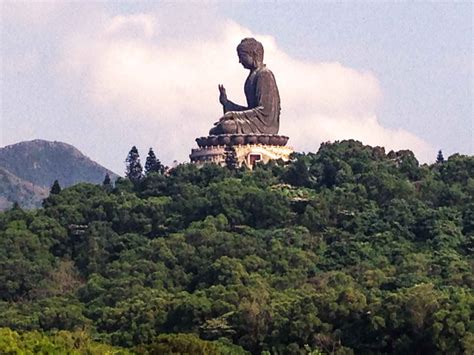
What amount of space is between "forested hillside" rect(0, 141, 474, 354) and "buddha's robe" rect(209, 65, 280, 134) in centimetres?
232

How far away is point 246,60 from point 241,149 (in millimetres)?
3471

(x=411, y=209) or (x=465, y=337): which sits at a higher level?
(x=411, y=209)

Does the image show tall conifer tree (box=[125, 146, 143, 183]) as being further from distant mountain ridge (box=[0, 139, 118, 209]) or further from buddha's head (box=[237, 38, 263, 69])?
distant mountain ridge (box=[0, 139, 118, 209])

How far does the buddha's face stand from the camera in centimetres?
6631

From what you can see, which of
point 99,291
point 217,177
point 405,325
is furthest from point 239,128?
point 405,325

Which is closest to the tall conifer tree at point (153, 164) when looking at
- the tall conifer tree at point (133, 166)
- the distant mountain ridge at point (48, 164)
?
the tall conifer tree at point (133, 166)

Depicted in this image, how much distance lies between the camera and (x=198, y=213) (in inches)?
2318

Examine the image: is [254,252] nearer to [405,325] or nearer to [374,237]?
[374,237]

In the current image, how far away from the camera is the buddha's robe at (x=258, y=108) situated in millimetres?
65312

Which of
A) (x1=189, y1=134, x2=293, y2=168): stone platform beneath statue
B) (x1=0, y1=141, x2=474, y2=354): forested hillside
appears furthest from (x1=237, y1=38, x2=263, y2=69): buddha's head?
(x1=0, y1=141, x2=474, y2=354): forested hillside

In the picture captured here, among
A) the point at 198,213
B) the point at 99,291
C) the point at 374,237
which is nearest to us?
the point at 99,291

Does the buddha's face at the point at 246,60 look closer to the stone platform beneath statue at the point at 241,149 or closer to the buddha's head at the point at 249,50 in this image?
the buddha's head at the point at 249,50

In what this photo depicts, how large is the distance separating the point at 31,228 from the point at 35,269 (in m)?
3.63

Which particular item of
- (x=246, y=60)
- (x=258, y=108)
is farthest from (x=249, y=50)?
(x=258, y=108)
